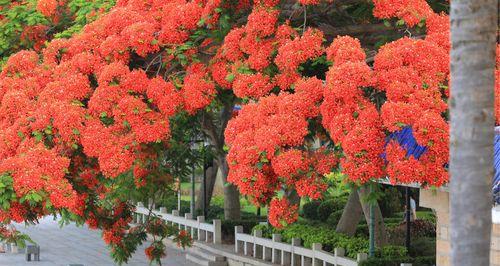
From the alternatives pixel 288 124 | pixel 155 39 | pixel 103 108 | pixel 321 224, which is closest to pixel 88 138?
pixel 103 108

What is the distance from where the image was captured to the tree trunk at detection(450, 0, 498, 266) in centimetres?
692

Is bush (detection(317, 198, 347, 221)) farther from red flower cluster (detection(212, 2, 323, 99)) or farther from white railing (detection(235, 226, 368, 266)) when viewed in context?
red flower cluster (detection(212, 2, 323, 99))

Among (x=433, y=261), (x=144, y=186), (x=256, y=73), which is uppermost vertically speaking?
(x=256, y=73)

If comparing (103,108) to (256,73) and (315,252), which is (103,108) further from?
(315,252)

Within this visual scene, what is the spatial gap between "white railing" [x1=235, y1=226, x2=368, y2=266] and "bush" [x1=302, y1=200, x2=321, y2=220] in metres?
3.97

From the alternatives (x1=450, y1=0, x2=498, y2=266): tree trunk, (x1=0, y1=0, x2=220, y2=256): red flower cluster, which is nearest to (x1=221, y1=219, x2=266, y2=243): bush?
(x1=0, y1=0, x2=220, y2=256): red flower cluster

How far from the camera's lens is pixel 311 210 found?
27484mm

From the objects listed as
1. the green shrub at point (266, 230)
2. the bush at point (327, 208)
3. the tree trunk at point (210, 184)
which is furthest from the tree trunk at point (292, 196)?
the tree trunk at point (210, 184)

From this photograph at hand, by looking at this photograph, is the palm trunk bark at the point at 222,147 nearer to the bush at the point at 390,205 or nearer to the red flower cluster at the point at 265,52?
the bush at the point at 390,205

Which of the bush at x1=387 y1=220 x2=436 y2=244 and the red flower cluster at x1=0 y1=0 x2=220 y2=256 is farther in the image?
the bush at x1=387 y1=220 x2=436 y2=244

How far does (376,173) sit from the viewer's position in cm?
1234

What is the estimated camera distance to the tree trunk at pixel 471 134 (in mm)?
6918

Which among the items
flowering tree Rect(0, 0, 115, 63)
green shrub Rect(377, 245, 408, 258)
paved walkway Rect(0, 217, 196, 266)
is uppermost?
flowering tree Rect(0, 0, 115, 63)

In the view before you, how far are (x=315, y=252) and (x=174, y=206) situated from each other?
11.5 m
